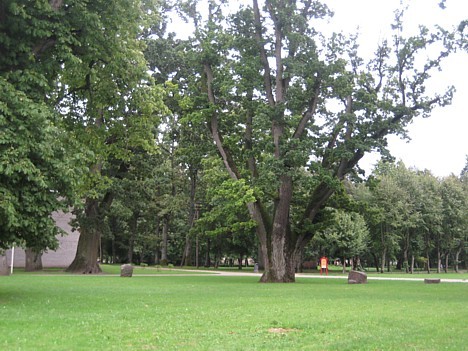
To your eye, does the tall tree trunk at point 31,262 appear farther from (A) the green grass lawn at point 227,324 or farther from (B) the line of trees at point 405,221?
(B) the line of trees at point 405,221

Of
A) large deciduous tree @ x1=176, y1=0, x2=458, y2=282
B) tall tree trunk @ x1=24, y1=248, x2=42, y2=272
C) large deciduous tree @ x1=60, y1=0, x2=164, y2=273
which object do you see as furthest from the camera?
tall tree trunk @ x1=24, y1=248, x2=42, y2=272

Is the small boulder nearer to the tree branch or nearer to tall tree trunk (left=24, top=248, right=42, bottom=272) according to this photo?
tall tree trunk (left=24, top=248, right=42, bottom=272)

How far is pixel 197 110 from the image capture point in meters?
29.3

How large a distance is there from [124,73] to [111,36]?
74.1 inches

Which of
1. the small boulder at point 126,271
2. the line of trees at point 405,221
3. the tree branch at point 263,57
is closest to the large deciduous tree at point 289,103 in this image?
the tree branch at point 263,57

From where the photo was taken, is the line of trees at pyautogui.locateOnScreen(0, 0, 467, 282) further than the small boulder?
No

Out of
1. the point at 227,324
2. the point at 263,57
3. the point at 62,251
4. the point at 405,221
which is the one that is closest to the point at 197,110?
the point at 263,57

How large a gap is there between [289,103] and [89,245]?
18363 mm

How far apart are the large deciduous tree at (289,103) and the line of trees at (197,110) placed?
0.28 ft

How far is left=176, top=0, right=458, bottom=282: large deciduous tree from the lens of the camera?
86.0 ft

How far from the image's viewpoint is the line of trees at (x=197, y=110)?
13578 millimetres

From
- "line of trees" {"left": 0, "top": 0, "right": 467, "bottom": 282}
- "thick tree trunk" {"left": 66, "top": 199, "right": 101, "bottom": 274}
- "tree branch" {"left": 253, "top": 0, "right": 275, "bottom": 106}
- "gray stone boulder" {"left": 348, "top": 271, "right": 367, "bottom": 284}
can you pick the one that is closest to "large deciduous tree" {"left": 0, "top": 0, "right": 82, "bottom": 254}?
"line of trees" {"left": 0, "top": 0, "right": 467, "bottom": 282}

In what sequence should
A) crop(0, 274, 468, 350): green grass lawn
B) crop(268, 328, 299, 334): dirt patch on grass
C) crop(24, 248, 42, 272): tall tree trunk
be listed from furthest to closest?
crop(24, 248, 42, 272): tall tree trunk < crop(268, 328, 299, 334): dirt patch on grass < crop(0, 274, 468, 350): green grass lawn

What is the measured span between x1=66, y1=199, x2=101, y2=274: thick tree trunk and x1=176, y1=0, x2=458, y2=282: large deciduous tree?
11638mm
